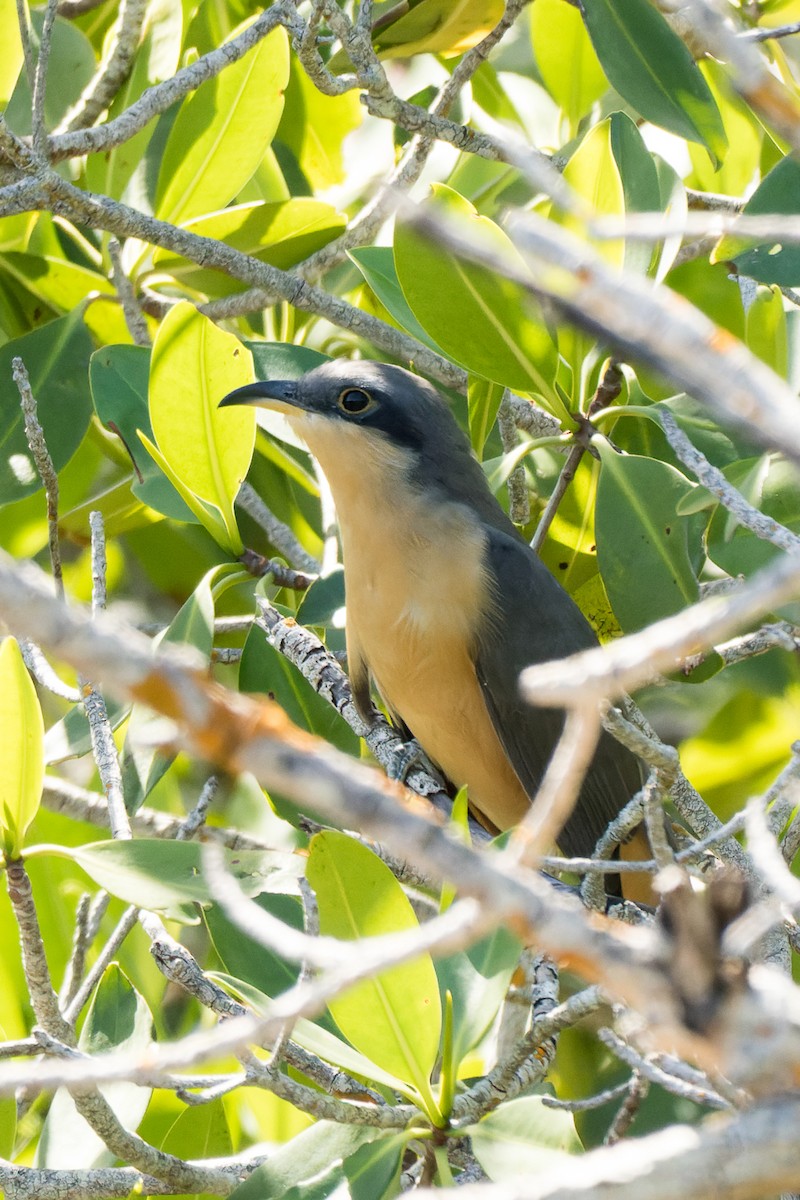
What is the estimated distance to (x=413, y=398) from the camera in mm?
4074

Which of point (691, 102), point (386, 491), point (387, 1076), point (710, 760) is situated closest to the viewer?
point (387, 1076)

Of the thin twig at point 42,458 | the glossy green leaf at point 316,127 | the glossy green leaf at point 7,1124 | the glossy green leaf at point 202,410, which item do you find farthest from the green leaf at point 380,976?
the glossy green leaf at point 316,127

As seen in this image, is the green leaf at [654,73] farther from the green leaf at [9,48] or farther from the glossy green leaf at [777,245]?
the green leaf at [9,48]

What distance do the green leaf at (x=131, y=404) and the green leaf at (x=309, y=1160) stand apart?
5.67 feet

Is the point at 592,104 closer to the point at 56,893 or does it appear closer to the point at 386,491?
the point at 386,491

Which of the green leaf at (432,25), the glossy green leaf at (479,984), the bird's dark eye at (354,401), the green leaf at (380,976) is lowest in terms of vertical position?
the glossy green leaf at (479,984)

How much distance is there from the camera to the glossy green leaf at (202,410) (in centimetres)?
329

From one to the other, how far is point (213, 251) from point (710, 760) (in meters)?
2.06

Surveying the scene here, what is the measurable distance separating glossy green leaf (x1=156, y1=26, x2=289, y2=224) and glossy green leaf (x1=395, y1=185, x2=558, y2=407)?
97 centimetres

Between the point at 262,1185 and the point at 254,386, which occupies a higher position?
the point at 254,386

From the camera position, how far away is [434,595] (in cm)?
393

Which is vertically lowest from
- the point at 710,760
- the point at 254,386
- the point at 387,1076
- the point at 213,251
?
the point at 710,760

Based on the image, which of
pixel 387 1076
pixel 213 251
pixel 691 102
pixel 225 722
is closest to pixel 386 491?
pixel 213 251

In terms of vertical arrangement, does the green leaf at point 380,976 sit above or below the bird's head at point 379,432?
below
